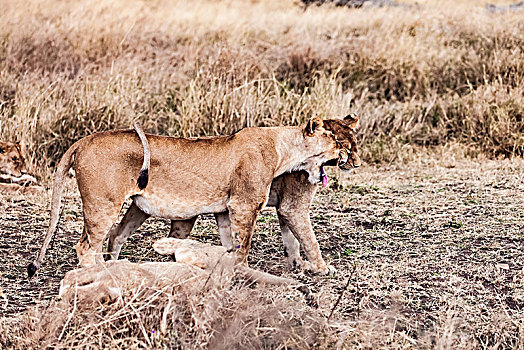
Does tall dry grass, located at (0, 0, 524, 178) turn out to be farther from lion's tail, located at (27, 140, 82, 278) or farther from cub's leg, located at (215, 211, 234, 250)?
cub's leg, located at (215, 211, 234, 250)

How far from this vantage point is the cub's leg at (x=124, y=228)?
489cm

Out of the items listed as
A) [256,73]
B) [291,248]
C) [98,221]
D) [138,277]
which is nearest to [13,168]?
[98,221]

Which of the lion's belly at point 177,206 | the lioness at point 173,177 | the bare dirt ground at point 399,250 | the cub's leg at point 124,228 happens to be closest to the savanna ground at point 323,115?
the bare dirt ground at point 399,250

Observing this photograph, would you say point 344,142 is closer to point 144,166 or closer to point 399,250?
point 399,250

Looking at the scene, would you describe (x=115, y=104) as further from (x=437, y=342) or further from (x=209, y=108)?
(x=437, y=342)

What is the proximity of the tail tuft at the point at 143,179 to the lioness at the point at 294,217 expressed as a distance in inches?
16.7

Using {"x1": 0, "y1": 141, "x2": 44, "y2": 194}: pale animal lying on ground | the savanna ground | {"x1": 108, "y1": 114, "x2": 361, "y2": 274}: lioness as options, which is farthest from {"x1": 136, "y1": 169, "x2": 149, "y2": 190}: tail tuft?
{"x1": 0, "y1": 141, "x2": 44, "y2": 194}: pale animal lying on ground

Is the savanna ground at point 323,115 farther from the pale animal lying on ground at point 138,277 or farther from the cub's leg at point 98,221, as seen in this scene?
the cub's leg at point 98,221

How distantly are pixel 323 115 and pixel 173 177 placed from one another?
12.9 ft

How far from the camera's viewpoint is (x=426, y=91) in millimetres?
10742

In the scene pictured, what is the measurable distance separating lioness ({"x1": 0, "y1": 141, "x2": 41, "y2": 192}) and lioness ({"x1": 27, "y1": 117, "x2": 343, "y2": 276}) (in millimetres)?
2748

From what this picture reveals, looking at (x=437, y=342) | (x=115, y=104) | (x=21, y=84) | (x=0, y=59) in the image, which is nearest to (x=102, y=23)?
(x=0, y=59)

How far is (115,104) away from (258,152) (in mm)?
4118

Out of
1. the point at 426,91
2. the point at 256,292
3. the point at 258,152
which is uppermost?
the point at 258,152
